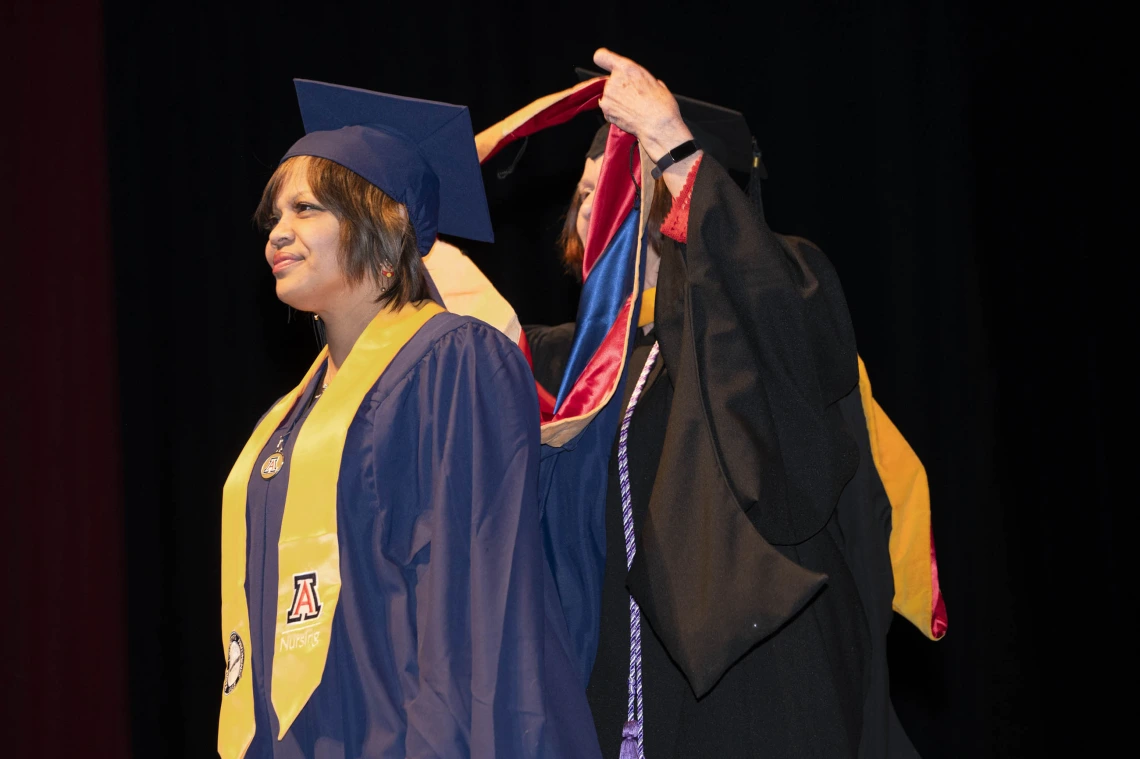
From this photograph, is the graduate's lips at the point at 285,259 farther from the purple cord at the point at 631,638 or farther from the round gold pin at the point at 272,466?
the purple cord at the point at 631,638

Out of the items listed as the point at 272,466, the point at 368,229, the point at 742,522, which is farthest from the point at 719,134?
the point at 272,466

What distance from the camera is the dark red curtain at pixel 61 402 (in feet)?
10.0

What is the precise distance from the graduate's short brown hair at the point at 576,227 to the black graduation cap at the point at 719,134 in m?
0.18

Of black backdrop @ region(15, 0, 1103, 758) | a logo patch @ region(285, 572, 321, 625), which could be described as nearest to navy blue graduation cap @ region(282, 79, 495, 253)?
a logo patch @ region(285, 572, 321, 625)

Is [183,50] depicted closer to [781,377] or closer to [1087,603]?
[781,377]

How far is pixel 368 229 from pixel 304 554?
515 millimetres

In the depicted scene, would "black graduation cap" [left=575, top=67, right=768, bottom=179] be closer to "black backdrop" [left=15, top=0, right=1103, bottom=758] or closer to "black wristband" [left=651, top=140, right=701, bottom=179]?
"black wristband" [left=651, top=140, right=701, bottom=179]

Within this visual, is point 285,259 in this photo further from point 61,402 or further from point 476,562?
point 61,402

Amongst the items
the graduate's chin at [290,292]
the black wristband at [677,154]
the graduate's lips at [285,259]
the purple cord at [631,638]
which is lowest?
the purple cord at [631,638]

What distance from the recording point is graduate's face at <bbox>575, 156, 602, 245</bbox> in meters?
2.19

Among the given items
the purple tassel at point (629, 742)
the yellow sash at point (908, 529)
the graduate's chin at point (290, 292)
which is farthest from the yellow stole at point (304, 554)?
the yellow sash at point (908, 529)

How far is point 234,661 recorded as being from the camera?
1.62m

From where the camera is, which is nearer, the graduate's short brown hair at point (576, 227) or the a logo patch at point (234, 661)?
the a logo patch at point (234, 661)

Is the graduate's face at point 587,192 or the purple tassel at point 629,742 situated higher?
the graduate's face at point 587,192
